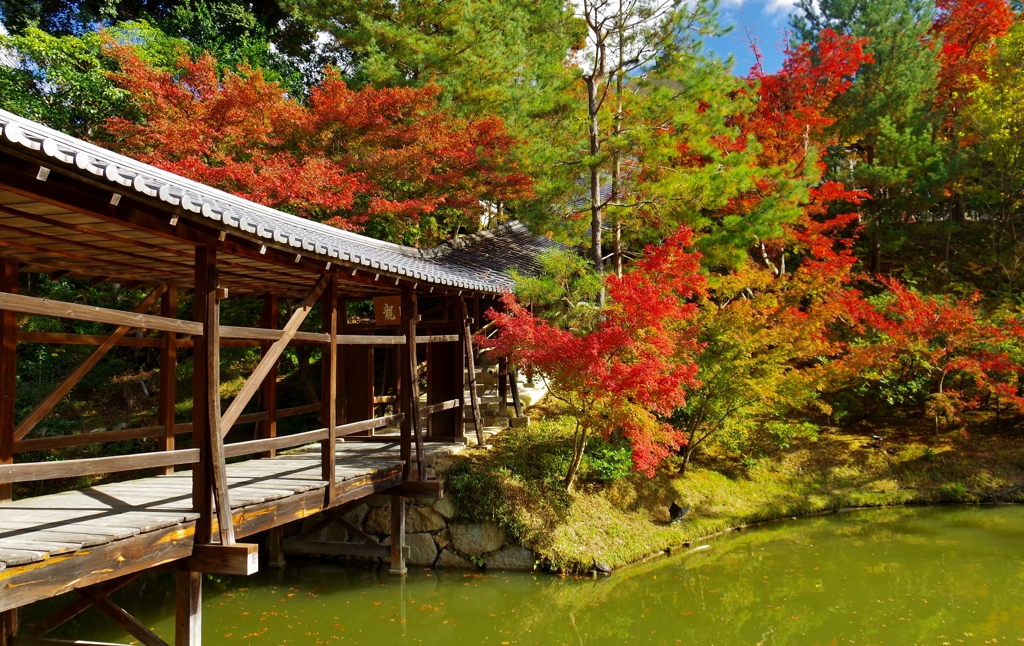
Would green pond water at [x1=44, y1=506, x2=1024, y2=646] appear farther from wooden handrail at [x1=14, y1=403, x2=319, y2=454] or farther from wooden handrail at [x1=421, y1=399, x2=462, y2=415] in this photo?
wooden handrail at [x1=421, y1=399, x2=462, y2=415]

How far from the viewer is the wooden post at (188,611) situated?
15.6 feet

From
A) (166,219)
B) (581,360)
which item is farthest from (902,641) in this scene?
(166,219)

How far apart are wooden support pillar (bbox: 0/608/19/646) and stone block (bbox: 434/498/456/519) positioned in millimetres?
4208

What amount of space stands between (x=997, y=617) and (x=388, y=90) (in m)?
10.8

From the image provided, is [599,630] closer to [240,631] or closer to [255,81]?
[240,631]

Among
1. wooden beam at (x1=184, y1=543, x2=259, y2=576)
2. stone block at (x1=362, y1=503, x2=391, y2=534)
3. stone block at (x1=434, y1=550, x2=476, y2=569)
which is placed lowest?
stone block at (x1=434, y1=550, x2=476, y2=569)

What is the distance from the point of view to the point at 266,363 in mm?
5340

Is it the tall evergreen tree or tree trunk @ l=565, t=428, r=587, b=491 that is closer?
tree trunk @ l=565, t=428, r=587, b=491

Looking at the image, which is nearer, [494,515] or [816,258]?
[494,515]

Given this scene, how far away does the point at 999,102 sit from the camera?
14500 mm

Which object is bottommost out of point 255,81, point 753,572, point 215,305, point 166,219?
point 753,572

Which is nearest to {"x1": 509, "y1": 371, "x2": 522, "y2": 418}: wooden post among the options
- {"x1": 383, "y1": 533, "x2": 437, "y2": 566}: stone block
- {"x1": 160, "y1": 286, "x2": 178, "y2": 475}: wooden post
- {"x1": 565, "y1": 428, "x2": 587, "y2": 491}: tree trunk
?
{"x1": 565, "y1": 428, "x2": 587, "y2": 491}: tree trunk

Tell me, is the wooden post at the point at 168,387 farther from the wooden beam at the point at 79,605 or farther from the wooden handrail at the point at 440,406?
the wooden handrail at the point at 440,406

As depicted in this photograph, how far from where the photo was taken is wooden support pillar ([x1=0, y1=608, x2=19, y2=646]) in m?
5.59
